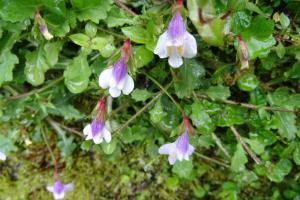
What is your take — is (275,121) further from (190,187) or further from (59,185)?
(59,185)

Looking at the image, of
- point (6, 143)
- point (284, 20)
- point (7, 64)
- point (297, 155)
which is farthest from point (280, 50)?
point (6, 143)

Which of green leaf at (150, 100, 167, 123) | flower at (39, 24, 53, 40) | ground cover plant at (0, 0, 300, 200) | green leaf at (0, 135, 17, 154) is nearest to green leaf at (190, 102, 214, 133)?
ground cover plant at (0, 0, 300, 200)

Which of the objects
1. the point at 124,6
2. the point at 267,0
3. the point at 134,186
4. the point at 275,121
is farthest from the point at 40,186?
the point at 267,0

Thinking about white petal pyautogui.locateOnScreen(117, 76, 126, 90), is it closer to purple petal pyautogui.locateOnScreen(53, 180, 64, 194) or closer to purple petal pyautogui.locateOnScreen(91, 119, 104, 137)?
purple petal pyautogui.locateOnScreen(91, 119, 104, 137)

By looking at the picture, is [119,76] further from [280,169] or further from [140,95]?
[280,169]

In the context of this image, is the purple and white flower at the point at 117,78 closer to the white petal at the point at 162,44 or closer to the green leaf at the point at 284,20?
the white petal at the point at 162,44

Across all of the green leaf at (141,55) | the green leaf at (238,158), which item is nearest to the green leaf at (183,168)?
the green leaf at (238,158)
